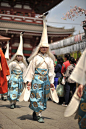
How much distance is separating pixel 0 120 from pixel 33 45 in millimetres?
16639

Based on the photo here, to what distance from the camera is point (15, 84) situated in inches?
309

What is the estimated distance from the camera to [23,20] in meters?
20.9

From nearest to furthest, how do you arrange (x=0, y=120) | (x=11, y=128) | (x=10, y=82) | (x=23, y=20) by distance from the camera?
(x=11, y=128) → (x=0, y=120) → (x=10, y=82) → (x=23, y=20)

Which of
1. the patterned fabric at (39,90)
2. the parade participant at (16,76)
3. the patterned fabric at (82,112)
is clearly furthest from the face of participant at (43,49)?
the patterned fabric at (82,112)

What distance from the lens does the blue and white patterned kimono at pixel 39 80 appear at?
17.7 ft

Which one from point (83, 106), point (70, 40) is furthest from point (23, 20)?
point (83, 106)

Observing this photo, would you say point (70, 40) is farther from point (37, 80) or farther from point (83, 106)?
point (83, 106)

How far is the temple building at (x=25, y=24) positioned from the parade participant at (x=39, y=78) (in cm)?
1404

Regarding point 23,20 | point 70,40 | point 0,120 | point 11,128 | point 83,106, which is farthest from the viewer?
point 23,20

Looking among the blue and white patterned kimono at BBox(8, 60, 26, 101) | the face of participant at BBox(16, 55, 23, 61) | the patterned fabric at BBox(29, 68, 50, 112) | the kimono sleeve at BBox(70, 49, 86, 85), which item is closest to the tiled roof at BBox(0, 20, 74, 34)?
the face of participant at BBox(16, 55, 23, 61)

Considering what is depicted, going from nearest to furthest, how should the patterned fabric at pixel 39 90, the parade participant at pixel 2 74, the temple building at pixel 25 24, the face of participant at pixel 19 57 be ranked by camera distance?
the parade participant at pixel 2 74
the patterned fabric at pixel 39 90
the face of participant at pixel 19 57
the temple building at pixel 25 24

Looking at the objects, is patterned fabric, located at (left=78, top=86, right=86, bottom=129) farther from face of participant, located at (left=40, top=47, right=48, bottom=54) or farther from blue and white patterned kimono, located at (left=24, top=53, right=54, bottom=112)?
face of participant, located at (left=40, top=47, right=48, bottom=54)

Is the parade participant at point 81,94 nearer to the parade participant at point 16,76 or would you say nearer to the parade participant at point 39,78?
the parade participant at point 39,78

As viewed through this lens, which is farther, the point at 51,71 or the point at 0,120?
the point at 51,71
